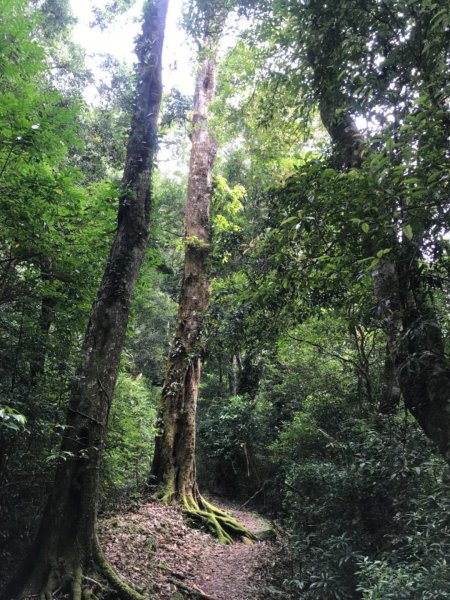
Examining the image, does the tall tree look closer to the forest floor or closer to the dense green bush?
the forest floor

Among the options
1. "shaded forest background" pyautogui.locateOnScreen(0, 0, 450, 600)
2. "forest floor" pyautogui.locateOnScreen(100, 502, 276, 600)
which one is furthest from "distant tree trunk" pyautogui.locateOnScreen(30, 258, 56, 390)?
"forest floor" pyautogui.locateOnScreen(100, 502, 276, 600)

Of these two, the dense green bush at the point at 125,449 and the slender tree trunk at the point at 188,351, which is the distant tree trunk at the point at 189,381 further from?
the dense green bush at the point at 125,449

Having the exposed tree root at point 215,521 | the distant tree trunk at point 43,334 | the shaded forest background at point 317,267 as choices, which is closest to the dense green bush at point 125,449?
the shaded forest background at point 317,267

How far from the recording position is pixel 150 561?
20.2 feet

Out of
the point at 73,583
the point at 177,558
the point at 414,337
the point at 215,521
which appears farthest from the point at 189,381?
the point at 414,337

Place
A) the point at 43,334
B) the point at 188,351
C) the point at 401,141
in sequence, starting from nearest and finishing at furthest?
the point at 401,141
the point at 43,334
the point at 188,351

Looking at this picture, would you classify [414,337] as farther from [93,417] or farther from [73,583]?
[73,583]

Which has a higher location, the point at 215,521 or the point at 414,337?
the point at 414,337

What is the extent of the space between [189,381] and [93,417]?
Answer: 4865 mm

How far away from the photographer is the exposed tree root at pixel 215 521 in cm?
851

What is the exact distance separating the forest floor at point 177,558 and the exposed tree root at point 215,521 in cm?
23

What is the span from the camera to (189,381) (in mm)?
9688

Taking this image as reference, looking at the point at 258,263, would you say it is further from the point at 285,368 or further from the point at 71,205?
the point at 285,368

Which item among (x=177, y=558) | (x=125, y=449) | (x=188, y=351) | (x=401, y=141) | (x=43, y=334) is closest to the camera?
(x=401, y=141)
